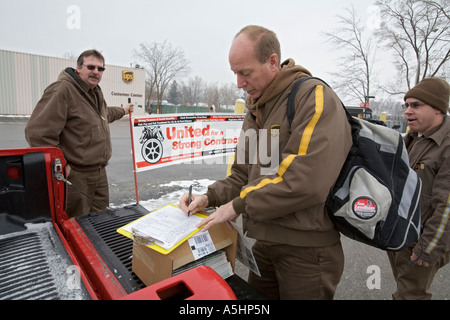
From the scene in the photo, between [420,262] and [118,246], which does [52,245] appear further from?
[420,262]

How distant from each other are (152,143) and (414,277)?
3.70 metres

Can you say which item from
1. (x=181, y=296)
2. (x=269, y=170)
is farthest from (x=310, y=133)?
(x=181, y=296)

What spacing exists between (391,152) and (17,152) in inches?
86.0

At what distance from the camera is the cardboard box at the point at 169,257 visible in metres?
1.24

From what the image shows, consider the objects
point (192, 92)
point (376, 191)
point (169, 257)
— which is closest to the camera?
point (169, 257)

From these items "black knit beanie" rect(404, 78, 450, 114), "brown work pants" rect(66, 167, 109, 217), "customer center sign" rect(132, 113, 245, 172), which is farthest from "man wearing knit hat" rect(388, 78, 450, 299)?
"customer center sign" rect(132, 113, 245, 172)

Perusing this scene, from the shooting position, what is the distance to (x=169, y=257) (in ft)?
4.00

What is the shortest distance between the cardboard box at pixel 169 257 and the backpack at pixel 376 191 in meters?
0.56

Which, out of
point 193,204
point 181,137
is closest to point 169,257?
point 193,204

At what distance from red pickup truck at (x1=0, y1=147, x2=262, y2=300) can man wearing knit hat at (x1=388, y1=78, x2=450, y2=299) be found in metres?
1.66

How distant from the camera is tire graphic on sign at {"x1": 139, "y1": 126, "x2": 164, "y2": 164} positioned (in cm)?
436

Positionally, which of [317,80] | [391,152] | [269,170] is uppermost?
[317,80]
